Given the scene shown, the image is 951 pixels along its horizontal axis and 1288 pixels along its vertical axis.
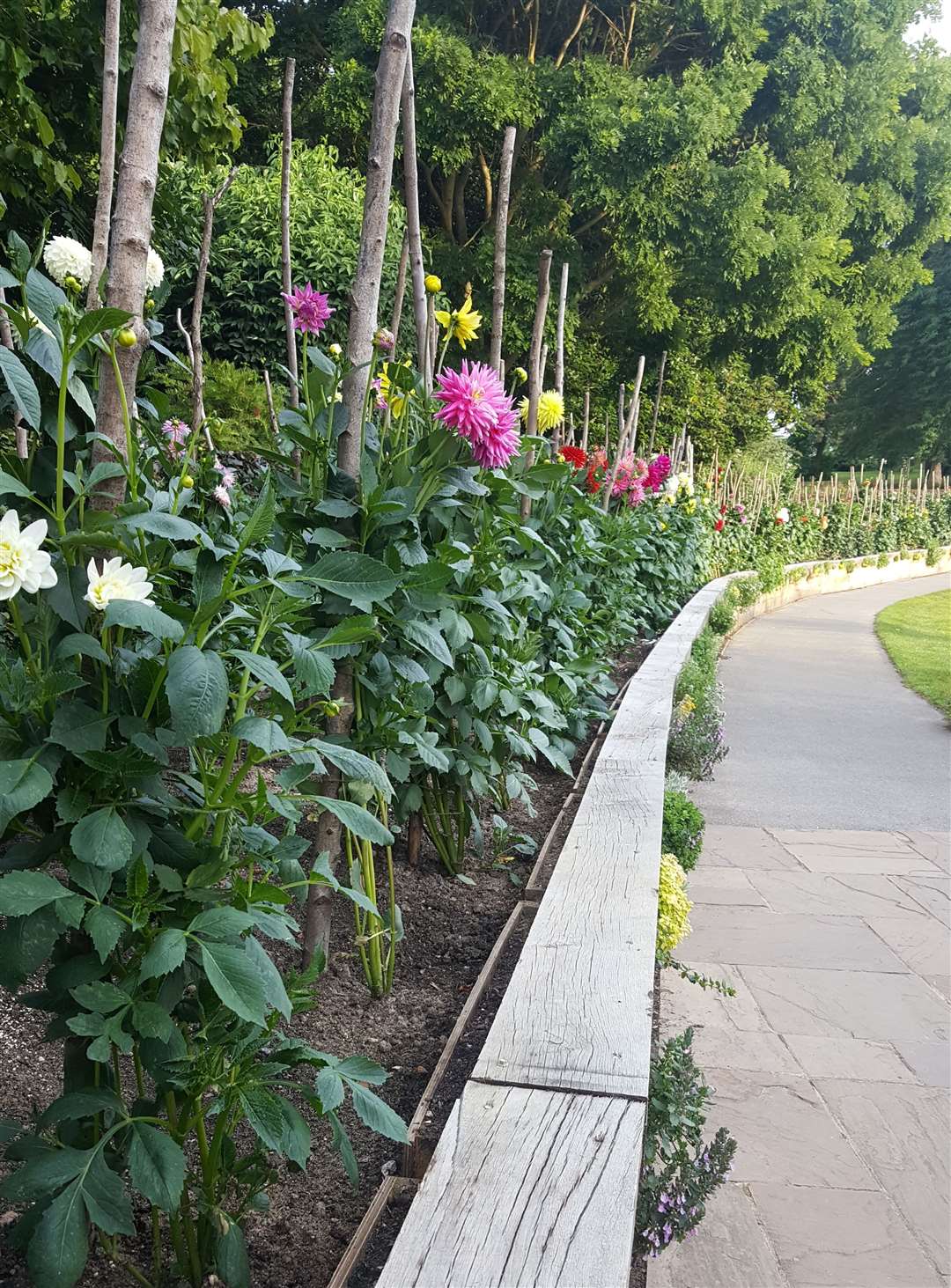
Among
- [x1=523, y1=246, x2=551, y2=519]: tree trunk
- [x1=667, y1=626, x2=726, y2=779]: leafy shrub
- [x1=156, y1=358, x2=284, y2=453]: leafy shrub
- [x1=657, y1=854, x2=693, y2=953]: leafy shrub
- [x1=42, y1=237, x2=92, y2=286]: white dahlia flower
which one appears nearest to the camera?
[x1=42, y1=237, x2=92, y2=286]: white dahlia flower

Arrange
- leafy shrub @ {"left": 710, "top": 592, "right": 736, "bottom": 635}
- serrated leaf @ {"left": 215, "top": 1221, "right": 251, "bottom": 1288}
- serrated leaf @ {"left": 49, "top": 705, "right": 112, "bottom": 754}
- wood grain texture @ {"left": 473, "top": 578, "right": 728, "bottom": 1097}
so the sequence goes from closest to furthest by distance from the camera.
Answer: serrated leaf @ {"left": 49, "top": 705, "right": 112, "bottom": 754} → serrated leaf @ {"left": 215, "top": 1221, "right": 251, "bottom": 1288} → wood grain texture @ {"left": 473, "top": 578, "right": 728, "bottom": 1097} → leafy shrub @ {"left": 710, "top": 592, "right": 736, "bottom": 635}

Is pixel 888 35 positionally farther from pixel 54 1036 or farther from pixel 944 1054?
pixel 54 1036

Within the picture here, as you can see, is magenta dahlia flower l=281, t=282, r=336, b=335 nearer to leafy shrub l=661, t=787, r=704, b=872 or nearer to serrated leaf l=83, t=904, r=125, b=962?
serrated leaf l=83, t=904, r=125, b=962

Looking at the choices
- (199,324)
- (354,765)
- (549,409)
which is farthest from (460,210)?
(354,765)

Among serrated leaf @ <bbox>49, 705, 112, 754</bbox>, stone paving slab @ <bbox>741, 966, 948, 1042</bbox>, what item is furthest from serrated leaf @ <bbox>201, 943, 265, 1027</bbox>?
stone paving slab @ <bbox>741, 966, 948, 1042</bbox>

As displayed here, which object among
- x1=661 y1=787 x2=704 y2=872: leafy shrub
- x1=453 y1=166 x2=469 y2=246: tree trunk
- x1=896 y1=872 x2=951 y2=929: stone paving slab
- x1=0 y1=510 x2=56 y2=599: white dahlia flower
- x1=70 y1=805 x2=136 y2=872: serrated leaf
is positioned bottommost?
x1=896 y1=872 x2=951 y2=929: stone paving slab

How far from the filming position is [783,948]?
3.28 m

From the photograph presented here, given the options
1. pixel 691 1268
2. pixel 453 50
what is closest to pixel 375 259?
pixel 691 1268

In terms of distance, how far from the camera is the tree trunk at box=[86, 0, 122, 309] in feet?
4.63

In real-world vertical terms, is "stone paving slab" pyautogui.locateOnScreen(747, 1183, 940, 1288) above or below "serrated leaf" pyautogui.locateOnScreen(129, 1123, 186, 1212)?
below

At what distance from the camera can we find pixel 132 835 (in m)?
1.02

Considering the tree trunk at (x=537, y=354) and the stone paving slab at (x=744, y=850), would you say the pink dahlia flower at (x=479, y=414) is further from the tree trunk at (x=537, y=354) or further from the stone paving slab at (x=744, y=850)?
the stone paving slab at (x=744, y=850)

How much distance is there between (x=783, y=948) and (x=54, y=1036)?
269cm

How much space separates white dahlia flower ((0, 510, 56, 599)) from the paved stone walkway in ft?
5.28
